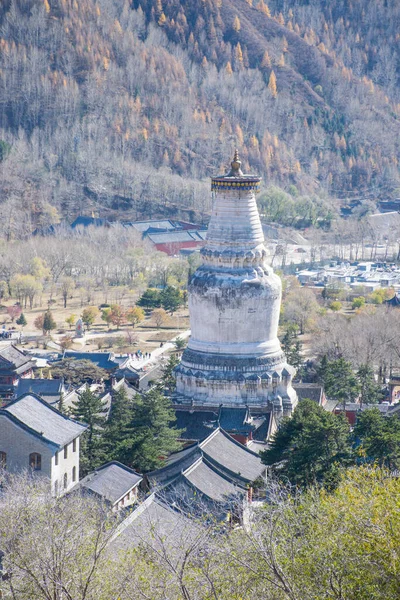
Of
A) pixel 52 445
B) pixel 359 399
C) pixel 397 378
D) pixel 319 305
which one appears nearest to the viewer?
pixel 52 445

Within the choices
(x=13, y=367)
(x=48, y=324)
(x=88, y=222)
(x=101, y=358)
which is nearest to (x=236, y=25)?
(x=88, y=222)

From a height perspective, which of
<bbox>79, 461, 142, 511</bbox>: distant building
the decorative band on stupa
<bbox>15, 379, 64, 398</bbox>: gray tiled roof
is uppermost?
the decorative band on stupa

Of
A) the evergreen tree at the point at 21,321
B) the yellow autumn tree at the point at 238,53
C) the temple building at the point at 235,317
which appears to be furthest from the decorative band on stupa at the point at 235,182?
the yellow autumn tree at the point at 238,53

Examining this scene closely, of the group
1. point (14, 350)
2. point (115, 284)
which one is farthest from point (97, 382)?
point (115, 284)

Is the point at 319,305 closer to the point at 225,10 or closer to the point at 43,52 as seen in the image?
the point at 43,52

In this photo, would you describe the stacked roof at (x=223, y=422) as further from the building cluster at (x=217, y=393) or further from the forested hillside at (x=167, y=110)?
the forested hillside at (x=167, y=110)

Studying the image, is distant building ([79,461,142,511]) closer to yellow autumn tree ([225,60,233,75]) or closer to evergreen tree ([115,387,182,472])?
evergreen tree ([115,387,182,472])

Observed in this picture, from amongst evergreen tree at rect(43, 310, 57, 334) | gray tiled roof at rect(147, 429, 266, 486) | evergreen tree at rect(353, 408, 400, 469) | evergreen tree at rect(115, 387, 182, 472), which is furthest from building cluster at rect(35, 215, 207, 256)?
evergreen tree at rect(353, 408, 400, 469)
